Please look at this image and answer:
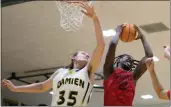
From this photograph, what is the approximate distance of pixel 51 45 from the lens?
4.30 meters

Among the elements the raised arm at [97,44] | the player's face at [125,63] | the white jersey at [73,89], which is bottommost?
the white jersey at [73,89]

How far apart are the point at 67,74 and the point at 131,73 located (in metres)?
0.35

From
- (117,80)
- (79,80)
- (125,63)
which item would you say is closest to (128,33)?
(125,63)

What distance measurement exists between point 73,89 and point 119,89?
0.80 feet

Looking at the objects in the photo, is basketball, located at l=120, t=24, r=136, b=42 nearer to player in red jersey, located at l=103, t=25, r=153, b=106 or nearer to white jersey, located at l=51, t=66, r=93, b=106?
player in red jersey, located at l=103, t=25, r=153, b=106

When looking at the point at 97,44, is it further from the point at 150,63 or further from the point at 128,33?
the point at 150,63

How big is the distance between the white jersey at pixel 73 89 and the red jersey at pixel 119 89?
11cm

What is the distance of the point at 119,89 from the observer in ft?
5.75

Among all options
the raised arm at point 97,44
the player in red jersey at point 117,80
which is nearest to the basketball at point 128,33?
the player in red jersey at point 117,80

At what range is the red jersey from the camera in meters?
1.73

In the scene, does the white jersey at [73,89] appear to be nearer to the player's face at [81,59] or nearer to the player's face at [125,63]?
the player's face at [81,59]

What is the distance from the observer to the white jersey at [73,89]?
5.76ft

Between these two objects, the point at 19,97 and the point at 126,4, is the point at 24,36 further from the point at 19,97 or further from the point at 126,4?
the point at 19,97

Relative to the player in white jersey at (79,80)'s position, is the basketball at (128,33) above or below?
above
